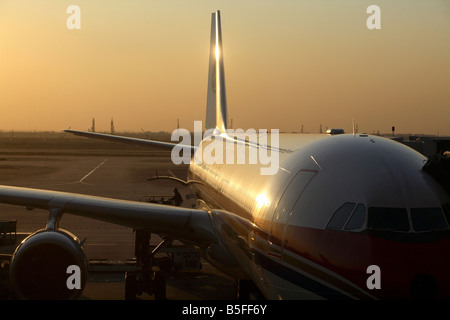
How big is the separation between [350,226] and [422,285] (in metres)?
1.17

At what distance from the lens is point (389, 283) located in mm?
7848

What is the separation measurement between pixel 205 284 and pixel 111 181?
1466 inches

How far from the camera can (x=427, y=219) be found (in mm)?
8273

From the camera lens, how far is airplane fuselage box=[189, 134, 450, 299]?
7.89 meters

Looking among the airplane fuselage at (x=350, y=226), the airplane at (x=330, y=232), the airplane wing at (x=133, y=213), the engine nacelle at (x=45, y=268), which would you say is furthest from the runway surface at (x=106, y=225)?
the airplane fuselage at (x=350, y=226)

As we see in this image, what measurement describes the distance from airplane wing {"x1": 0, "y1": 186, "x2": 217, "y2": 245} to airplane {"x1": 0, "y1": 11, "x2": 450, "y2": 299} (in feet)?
2.32

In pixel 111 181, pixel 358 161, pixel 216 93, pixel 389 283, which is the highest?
pixel 216 93

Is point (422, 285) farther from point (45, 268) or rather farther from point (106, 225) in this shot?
point (106, 225)

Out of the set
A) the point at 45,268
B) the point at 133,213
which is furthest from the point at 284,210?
the point at 45,268

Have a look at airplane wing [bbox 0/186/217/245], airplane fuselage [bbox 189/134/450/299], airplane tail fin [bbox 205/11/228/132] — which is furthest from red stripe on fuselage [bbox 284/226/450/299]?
airplane tail fin [bbox 205/11/228/132]

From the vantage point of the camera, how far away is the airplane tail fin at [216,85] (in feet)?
94.5

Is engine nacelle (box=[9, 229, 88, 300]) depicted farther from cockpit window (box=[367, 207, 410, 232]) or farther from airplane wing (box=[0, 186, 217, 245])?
cockpit window (box=[367, 207, 410, 232])
